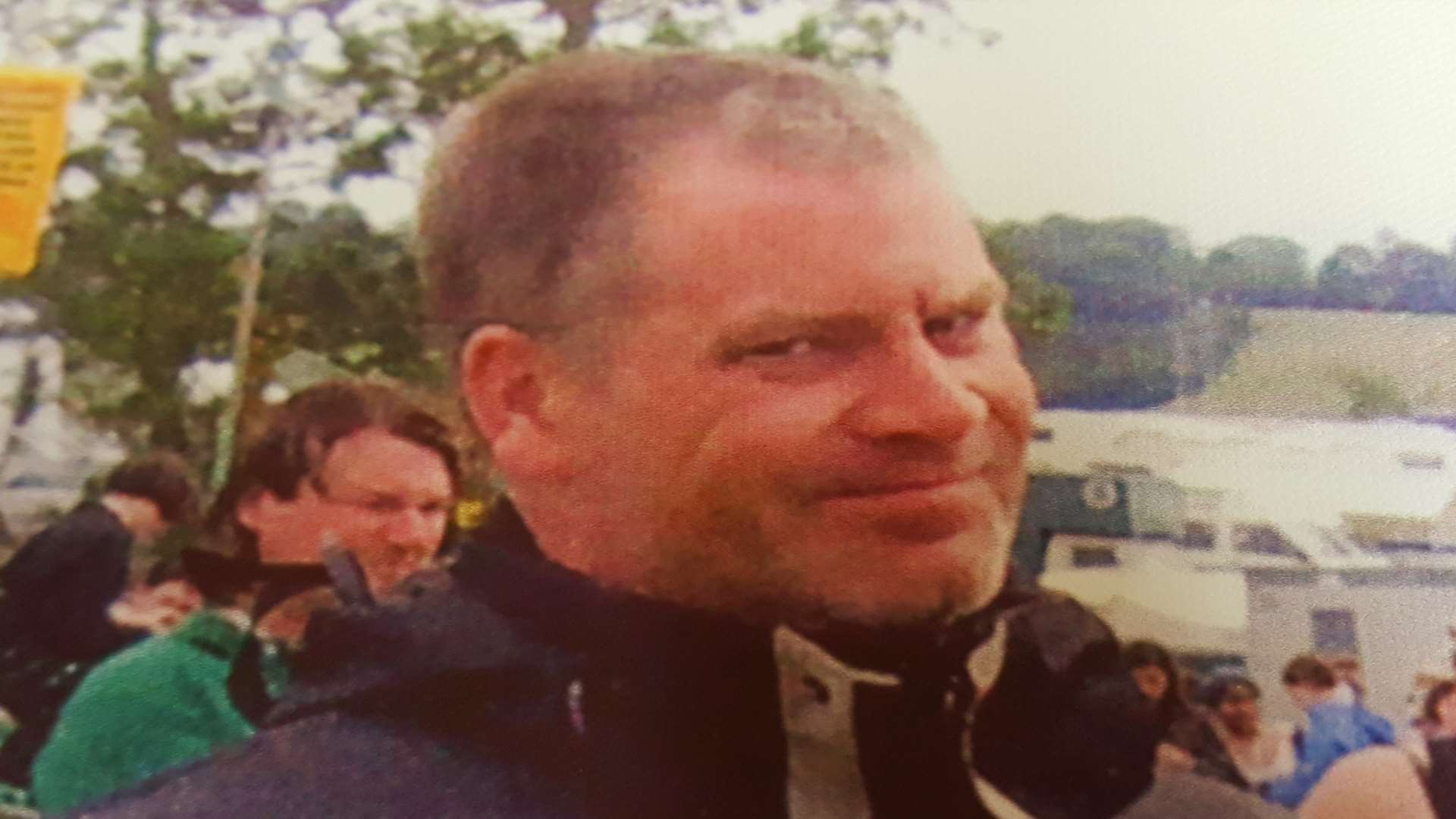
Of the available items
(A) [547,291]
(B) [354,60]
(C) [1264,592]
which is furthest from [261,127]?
(C) [1264,592]

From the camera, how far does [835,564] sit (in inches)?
18.3

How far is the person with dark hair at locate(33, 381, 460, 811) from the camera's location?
0.47 meters

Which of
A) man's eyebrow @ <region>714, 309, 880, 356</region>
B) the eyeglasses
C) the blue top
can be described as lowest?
the blue top

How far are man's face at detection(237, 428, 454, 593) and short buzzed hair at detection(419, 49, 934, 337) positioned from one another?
0.21 feet

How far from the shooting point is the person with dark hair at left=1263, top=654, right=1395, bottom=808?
492 mm

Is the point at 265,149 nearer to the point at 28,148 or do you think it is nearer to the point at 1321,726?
the point at 28,148

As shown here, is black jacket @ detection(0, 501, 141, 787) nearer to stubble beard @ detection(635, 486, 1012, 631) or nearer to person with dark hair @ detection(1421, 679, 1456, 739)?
stubble beard @ detection(635, 486, 1012, 631)

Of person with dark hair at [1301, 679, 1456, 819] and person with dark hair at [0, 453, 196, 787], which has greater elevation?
person with dark hair at [0, 453, 196, 787]

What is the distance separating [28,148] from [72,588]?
0.69ft

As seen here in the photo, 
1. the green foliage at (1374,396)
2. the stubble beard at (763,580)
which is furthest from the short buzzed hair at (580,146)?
the green foliage at (1374,396)

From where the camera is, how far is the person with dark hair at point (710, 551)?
0.45 metres

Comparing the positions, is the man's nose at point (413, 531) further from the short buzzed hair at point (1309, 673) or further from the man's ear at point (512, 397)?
the short buzzed hair at point (1309, 673)

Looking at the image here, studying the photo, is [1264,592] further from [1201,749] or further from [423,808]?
[423,808]

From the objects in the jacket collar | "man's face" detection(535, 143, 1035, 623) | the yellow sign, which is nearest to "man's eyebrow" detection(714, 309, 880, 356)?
"man's face" detection(535, 143, 1035, 623)
